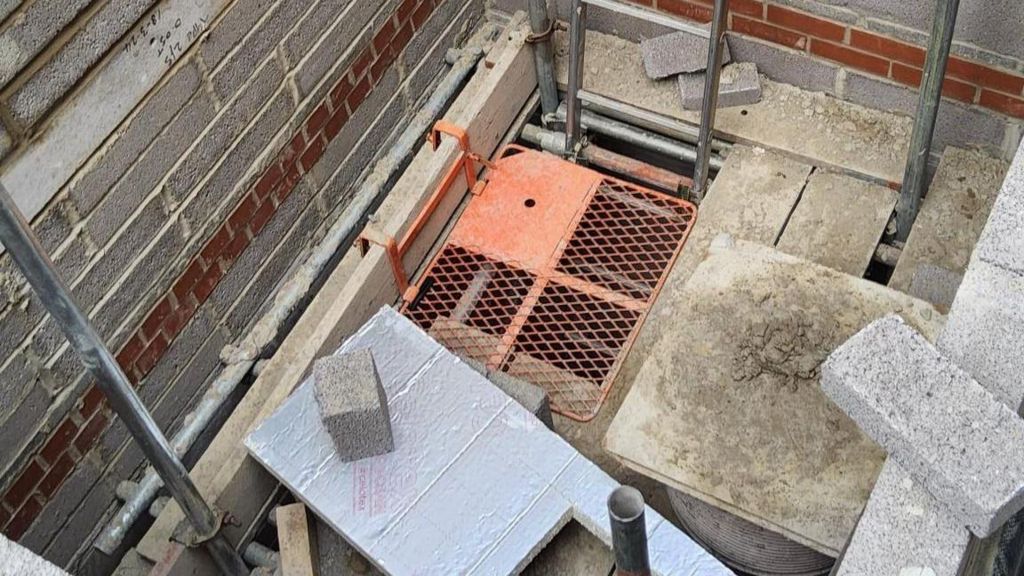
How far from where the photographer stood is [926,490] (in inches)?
116

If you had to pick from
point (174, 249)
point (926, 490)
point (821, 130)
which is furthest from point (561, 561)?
point (821, 130)

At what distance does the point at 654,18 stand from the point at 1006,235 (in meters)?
1.86

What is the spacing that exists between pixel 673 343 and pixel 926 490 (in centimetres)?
107

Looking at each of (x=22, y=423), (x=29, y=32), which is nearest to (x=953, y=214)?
(x=29, y=32)

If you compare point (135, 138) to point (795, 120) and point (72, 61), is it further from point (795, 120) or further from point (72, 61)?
point (795, 120)

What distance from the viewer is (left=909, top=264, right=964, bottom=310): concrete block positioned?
4.07 m

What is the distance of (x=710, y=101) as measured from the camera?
4551 mm

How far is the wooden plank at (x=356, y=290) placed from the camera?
4129 mm

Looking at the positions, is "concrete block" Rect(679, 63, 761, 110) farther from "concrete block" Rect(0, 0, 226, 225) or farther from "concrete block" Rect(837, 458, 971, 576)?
"concrete block" Rect(837, 458, 971, 576)

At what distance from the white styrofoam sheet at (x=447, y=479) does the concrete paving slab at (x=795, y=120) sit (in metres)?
1.61

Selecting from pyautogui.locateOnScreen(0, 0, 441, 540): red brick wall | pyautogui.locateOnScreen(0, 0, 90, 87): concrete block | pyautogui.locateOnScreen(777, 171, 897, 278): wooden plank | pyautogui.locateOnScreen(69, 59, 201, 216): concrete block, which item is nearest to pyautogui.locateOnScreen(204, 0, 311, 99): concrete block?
pyautogui.locateOnScreen(69, 59, 201, 216): concrete block

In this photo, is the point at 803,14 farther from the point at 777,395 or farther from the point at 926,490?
the point at 926,490

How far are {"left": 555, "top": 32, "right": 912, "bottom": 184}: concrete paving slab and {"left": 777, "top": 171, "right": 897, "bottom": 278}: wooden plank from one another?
0.06 metres

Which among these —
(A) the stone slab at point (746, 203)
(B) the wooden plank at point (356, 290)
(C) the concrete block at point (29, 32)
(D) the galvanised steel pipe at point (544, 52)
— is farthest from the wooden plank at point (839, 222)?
(C) the concrete block at point (29, 32)
